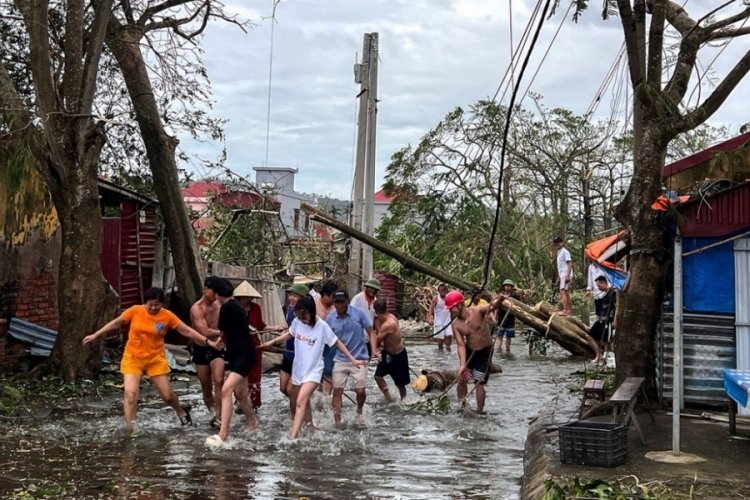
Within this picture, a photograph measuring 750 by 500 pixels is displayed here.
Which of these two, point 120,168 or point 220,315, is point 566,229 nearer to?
point 120,168

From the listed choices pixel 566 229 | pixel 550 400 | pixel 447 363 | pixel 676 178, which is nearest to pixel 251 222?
pixel 447 363

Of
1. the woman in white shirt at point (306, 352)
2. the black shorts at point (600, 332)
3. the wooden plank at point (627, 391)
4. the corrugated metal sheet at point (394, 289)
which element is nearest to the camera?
the wooden plank at point (627, 391)

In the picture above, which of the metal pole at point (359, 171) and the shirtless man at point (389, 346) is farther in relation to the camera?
the metal pole at point (359, 171)

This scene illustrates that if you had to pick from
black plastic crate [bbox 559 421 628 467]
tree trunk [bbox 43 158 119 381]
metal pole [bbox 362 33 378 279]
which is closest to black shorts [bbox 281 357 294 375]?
tree trunk [bbox 43 158 119 381]

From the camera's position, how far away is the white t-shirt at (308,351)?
30.9ft

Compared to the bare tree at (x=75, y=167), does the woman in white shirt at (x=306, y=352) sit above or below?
below

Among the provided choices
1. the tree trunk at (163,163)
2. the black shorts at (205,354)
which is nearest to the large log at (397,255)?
the tree trunk at (163,163)

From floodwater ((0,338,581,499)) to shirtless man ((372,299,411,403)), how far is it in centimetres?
58

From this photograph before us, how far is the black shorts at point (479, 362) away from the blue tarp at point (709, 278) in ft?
8.79

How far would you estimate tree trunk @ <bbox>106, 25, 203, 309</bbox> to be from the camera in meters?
15.5

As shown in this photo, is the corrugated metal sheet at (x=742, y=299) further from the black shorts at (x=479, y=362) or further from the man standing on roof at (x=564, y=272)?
the man standing on roof at (x=564, y=272)

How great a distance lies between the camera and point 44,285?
1413cm

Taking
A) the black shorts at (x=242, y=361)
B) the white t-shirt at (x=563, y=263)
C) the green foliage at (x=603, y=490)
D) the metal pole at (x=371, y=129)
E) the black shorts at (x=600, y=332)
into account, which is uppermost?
the metal pole at (x=371, y=129)

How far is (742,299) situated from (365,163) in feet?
35.3
